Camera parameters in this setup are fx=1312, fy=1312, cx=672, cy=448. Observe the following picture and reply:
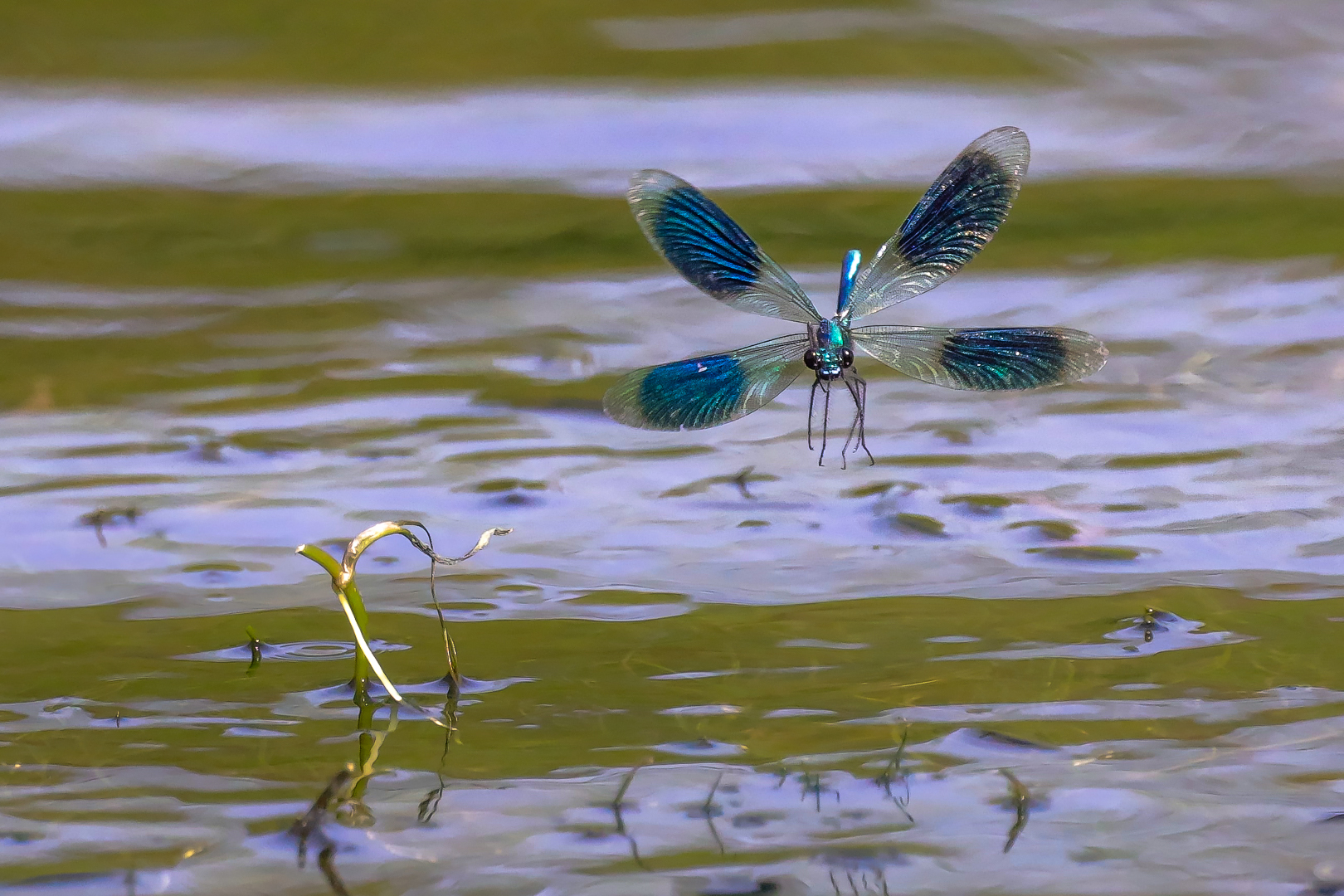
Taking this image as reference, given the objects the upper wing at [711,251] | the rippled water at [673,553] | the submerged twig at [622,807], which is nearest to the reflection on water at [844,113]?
the rippled water at [673,553]

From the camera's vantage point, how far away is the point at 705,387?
1.88 m

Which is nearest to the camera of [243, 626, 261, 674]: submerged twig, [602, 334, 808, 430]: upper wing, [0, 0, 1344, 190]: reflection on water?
[243, 626, 261, 674]: submerged twig

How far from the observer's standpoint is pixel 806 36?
10.1 feet

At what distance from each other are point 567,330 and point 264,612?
112 cm

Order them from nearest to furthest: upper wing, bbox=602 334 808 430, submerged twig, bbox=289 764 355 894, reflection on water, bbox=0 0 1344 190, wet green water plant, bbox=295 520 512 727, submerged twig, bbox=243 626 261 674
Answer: submerged twig, bbox=289 764 355 894 → wet green water plant, bbox=295 520 512 727 → submerged twig, bbox=243 626 261 674 → upper wing, bbox=602 334 808 430 → reflection on water, bbox=0 0 1344 190

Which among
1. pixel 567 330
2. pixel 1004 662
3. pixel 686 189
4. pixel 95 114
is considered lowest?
pixel 1004 662

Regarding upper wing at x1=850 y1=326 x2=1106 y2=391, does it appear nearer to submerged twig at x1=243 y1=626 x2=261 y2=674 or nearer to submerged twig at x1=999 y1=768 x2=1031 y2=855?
submerged twig at x1=999 y1=768 x2=1031 y2=855

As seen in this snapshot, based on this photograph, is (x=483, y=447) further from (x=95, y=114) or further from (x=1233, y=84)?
(x=1233, y=84)

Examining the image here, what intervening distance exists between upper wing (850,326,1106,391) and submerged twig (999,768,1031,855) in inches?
25.6

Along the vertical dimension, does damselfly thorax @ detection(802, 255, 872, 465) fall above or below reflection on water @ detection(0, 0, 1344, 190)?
below

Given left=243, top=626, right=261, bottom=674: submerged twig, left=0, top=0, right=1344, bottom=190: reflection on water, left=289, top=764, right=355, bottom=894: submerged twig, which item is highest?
left=0, top=0, right=1344, bottom=190: reflection on water

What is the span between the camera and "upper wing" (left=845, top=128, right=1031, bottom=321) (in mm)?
1884

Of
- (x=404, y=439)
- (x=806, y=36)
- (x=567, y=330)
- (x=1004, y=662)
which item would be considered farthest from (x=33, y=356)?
(x=1004, y=662)

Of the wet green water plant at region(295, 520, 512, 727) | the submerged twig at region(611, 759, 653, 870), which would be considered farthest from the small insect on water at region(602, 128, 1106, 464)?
the submerged twig at region(611, 759, 653, 870)
